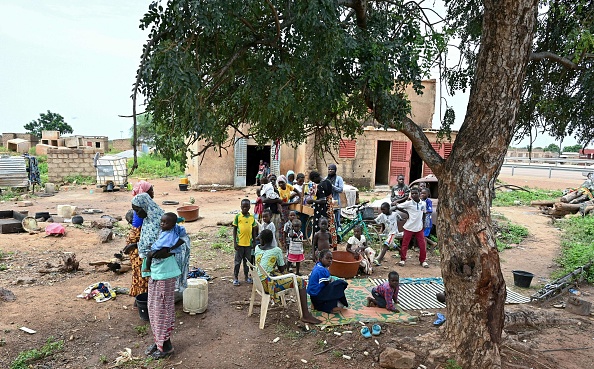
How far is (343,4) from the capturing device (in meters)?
3.88

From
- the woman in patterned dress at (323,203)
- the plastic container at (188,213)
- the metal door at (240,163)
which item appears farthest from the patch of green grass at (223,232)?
the metal door at (240,163)

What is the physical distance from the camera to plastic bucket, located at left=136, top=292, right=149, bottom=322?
4.90m

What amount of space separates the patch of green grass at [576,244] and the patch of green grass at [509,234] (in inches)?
37.2

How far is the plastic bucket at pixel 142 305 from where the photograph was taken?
4.90 meters

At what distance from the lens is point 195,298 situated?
201 inches

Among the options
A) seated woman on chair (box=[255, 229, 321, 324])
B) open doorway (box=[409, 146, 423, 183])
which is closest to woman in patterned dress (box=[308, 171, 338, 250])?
seated woman on chair (box=[255, 229, 321, 324])

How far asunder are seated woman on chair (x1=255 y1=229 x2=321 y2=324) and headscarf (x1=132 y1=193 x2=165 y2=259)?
52.7 inches

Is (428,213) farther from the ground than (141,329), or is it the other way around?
(428,213)

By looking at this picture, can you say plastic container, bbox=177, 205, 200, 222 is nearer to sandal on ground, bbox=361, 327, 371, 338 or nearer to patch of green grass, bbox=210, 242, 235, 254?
patch of green grass, bbox=210, 242, 235, 254

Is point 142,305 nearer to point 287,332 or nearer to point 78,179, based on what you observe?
point 287,332

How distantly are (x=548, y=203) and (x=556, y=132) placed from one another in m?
10.2

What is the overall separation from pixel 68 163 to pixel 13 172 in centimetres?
337

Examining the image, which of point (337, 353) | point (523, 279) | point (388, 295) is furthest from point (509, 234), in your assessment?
point (337, 353)

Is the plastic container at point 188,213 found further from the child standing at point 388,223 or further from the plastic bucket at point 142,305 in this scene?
the plastic bucket at point 142,305
